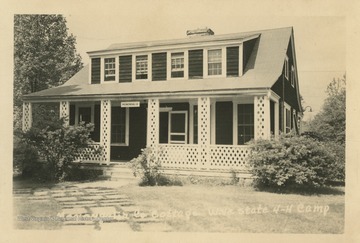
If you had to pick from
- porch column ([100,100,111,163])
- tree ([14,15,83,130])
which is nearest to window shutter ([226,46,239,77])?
porch column ([100,100,111,163])

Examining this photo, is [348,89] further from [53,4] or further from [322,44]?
[53,4]

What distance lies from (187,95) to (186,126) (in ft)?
8.22

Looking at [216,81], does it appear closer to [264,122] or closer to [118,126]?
[264,122]

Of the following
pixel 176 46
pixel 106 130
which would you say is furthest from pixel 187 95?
pixel 106 130

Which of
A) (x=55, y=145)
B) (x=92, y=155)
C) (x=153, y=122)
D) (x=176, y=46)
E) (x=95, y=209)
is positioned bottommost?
(x=95, y=209)

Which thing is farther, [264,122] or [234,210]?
[264,122]

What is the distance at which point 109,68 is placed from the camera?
15156mm

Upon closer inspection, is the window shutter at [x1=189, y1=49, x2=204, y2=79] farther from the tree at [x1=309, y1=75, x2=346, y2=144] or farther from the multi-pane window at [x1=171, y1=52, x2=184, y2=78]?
the tree at [x1=309, y1=75, x2=346, y2=144]

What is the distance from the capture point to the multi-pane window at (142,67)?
14570 millimetres

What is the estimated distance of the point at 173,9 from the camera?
768cm

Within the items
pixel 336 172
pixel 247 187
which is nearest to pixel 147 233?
pixel 247 187

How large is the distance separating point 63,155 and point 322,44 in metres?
8.49

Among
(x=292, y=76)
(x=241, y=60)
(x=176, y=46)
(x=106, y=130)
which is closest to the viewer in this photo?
(x=106, y=130)

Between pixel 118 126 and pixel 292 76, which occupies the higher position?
pixel 292 76
